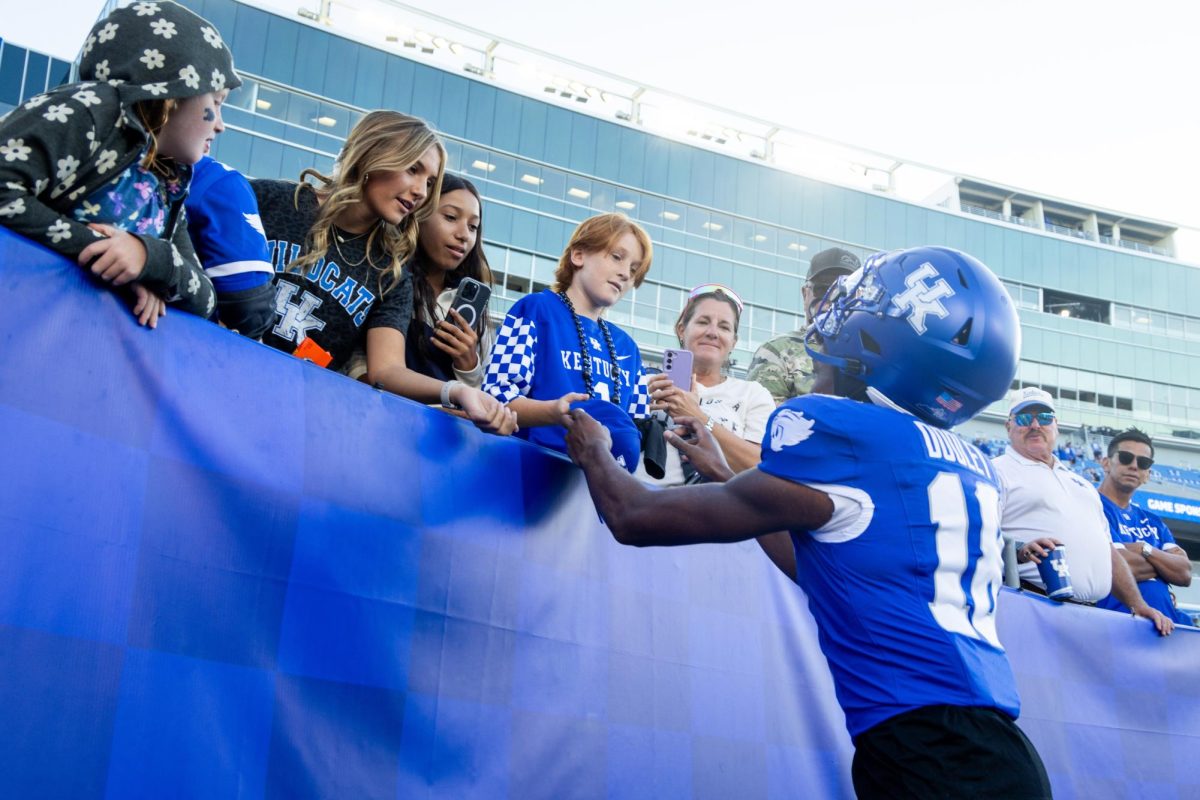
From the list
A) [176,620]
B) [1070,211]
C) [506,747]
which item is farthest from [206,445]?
[1070,211]

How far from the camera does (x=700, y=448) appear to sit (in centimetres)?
337

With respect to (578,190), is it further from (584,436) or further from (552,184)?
(584,436)

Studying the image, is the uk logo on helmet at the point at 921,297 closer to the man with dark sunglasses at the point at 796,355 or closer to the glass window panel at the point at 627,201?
the man with dark sunglasses at the point at 796,355

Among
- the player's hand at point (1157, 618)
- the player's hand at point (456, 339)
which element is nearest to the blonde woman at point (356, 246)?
the player's hand at point (456, 339)

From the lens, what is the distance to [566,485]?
11.4 feet

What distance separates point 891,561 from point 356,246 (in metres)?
2.39

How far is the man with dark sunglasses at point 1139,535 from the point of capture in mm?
6480

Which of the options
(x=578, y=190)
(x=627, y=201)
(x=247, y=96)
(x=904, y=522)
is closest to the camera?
(x=904, y=522)

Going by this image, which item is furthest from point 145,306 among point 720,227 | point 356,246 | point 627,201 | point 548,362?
point 720,227

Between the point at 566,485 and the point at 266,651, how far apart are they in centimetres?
131

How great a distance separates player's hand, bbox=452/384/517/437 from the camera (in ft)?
10.5

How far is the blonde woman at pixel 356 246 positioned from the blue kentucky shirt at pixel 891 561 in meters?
1.56

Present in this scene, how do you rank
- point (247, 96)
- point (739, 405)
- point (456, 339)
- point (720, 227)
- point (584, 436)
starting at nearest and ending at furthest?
point (584, 436) → point (456, 339) → point (739, 405) → point (247, 96) → point (720, 227)

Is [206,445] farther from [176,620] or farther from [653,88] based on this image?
[653,88]
